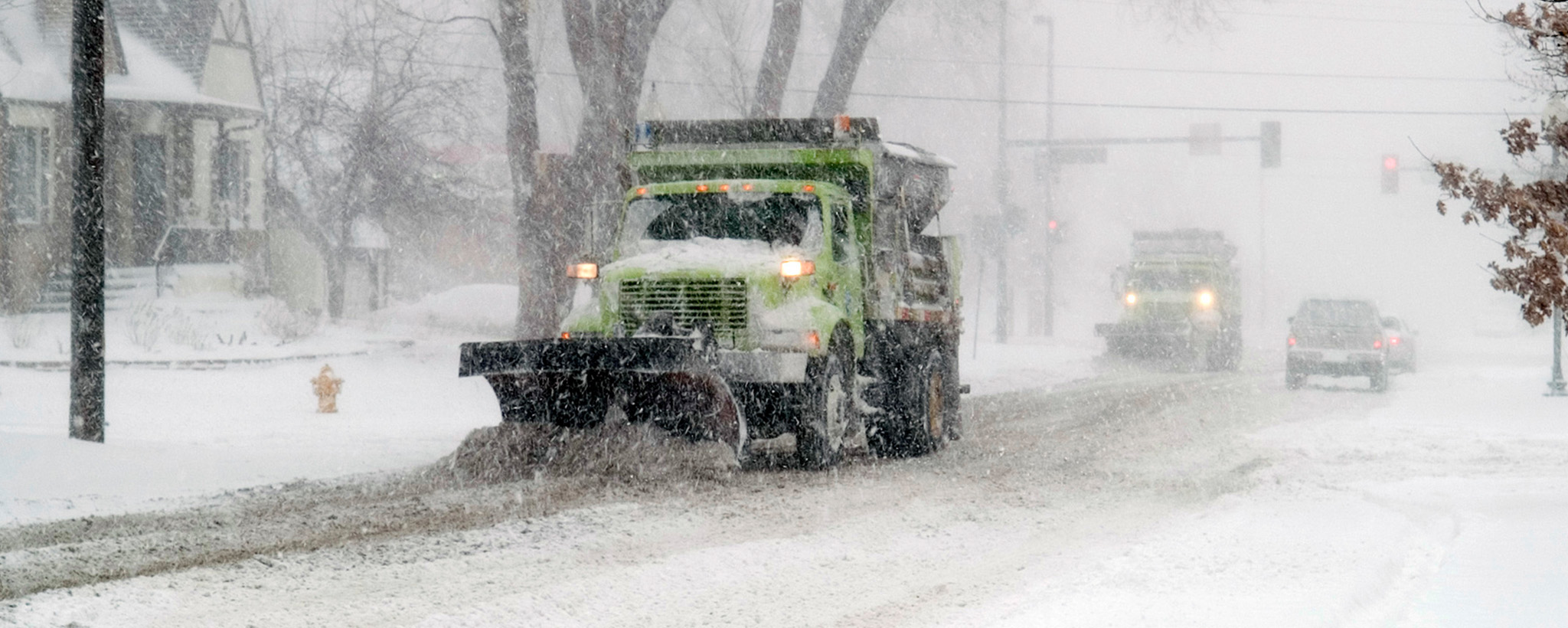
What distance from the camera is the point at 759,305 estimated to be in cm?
1189

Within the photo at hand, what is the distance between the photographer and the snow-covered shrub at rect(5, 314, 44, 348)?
70.4ft

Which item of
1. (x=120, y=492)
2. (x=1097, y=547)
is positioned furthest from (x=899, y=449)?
(x=120, y=492)

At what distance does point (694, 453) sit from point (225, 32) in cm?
2704

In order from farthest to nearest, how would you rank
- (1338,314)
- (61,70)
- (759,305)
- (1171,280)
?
(1171,280) → (61,70) → (1338,314) → (759,305)

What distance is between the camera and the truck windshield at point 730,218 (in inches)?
501

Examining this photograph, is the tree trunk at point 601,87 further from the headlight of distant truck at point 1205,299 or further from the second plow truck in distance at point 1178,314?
the headlight of distant truck at point 1205,299

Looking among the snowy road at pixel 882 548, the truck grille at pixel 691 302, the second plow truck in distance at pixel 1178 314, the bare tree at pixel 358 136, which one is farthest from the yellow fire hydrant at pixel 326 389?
the second plow truck in distance at pixel 1178 314

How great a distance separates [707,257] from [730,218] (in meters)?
0.74

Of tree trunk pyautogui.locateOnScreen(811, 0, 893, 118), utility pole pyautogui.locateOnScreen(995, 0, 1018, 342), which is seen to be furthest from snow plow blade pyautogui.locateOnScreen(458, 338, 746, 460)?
utility pole pyautogui.locateOnScreen(995, 0, 1018, 342)

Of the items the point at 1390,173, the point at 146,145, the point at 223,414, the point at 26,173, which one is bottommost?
the point at 223,414

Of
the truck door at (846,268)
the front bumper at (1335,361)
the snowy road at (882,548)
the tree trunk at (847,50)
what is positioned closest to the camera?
the snowy road at (882,548)

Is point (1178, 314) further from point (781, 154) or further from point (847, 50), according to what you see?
point (781, 154)

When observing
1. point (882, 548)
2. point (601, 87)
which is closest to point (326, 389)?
point (601, 87)

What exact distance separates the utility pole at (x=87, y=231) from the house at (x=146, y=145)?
1708cm
